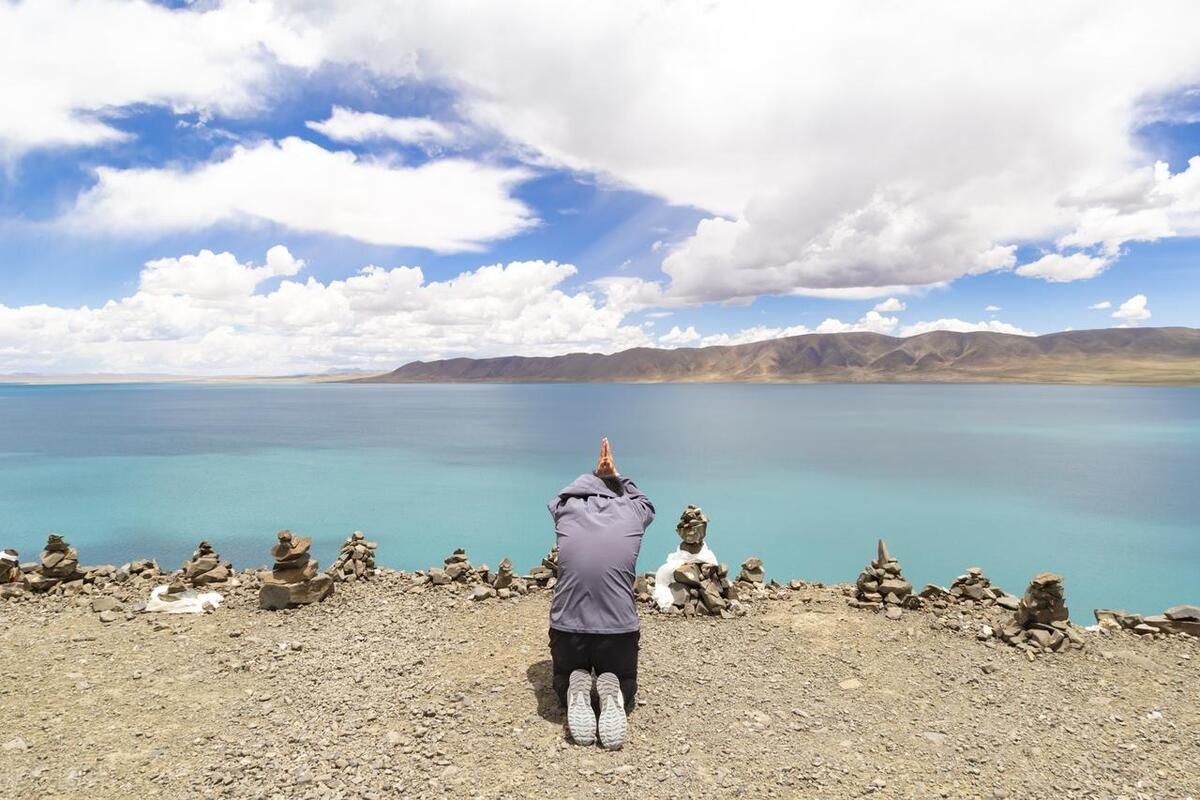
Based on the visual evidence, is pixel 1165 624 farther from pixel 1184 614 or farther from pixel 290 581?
pixel 290 581

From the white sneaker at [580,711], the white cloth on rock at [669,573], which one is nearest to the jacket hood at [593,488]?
the white sneaker at [580,711]

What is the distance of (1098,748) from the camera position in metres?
6.14

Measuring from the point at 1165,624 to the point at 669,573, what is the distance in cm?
705

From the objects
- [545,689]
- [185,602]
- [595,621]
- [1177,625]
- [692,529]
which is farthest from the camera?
[692,529]

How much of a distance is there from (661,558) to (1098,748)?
1761 centimetres

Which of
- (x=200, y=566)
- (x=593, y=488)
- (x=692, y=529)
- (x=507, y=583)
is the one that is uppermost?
(x=593, y=488)

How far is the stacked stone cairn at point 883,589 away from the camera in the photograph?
1020cm

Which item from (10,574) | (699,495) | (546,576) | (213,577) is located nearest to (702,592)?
(546,576)

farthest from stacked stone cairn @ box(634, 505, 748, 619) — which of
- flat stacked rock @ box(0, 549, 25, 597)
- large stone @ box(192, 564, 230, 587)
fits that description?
flat stacked rock @ box(0, 549, 25, 597)

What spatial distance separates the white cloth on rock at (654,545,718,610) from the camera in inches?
400

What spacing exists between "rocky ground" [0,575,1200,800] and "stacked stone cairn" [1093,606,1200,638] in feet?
0.59

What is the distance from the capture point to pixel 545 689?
7.29 metres

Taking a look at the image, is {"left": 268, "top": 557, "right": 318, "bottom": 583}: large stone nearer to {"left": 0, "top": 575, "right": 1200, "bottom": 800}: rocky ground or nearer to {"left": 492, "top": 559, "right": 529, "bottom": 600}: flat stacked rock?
{"left": 0, "top": 575, "right": 1200, "bottom": 800}: rocky ground

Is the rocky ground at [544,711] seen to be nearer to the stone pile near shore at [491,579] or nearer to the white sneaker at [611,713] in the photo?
the white sneaker at [611,713]
